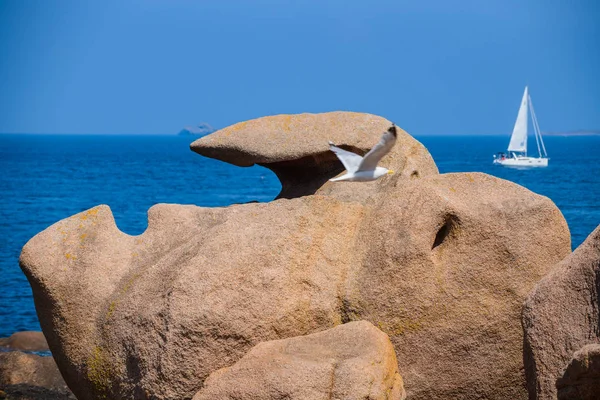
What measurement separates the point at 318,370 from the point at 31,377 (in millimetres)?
7849

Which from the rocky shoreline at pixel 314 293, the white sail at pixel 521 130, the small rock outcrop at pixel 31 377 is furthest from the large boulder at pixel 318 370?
the white sail at pixel 521 130

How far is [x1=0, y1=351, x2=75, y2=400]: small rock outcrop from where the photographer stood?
14211 mm

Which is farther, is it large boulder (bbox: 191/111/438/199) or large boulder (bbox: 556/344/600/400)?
large boulder (bbox: 191/111/438/199)

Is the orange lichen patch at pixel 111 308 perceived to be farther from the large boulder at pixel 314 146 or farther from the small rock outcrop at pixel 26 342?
the small rock outcrop at pixel 26 342

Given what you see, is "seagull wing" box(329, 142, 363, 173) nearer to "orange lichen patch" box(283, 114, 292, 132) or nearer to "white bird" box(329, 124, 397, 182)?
"white bird" box(329, 124, 397, 182)

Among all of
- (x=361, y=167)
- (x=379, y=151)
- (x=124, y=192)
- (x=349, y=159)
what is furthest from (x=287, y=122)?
(x=124, y=192)

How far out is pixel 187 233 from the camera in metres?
10.9

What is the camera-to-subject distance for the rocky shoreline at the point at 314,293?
926 centimetres

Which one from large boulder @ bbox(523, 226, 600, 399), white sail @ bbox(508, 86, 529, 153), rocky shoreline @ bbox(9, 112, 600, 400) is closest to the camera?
large boulder @ bbox(523, 226, 600, 399)

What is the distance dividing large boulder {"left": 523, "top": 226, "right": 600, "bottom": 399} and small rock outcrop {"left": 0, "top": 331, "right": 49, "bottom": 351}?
41.6ft

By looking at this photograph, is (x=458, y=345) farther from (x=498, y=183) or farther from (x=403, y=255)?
(x=498, y=183)

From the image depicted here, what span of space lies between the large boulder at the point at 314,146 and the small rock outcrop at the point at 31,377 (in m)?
5.15

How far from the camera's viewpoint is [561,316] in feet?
25.9

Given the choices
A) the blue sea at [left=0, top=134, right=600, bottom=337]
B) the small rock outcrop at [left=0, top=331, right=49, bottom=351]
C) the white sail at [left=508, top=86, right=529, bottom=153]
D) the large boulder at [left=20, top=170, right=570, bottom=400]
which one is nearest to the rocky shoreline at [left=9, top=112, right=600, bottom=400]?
the large boulder at [left=20, top=170, right=570, bottom=400]
